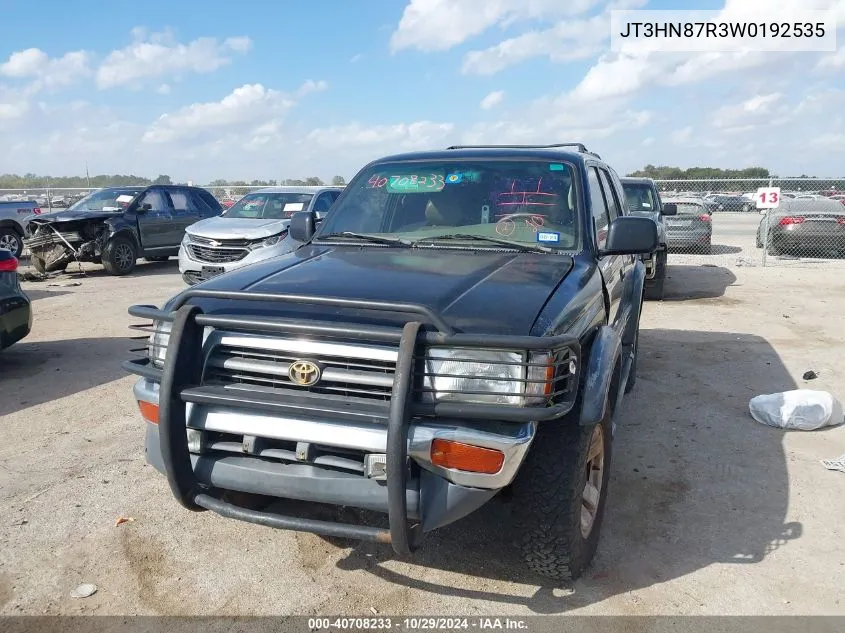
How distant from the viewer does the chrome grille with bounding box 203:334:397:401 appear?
2643 millimetres

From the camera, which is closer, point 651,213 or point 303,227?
point 303,227

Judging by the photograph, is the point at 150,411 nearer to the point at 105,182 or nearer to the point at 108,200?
the point at 108,200

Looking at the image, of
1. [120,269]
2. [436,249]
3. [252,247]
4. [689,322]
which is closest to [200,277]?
[252,247]

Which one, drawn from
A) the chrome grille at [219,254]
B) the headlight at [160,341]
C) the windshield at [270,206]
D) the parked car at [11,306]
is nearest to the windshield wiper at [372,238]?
the headlight at [160,341]

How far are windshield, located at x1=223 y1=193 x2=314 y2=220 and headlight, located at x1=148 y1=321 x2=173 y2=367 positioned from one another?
928cm

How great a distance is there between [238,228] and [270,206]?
134 cm

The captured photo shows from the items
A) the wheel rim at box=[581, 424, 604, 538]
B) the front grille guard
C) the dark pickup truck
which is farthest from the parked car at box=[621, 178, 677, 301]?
the front grille guard

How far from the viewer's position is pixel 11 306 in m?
6.36

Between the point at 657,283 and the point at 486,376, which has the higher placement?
the point at 486,376

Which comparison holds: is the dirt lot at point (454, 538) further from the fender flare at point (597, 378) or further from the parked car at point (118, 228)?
the parked car at point (118, 228)

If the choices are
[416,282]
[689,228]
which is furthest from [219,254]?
[689,228]

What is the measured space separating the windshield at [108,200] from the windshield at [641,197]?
9.59 meters

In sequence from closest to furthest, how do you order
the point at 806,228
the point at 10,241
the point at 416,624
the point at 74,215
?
the point at 416,624 → the point at 74,215 → the point at 806,228 → the point at 10,241

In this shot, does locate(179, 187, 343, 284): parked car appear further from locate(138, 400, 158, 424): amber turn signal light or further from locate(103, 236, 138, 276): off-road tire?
locate(138, 400, 158, 424): amber turn signal light
